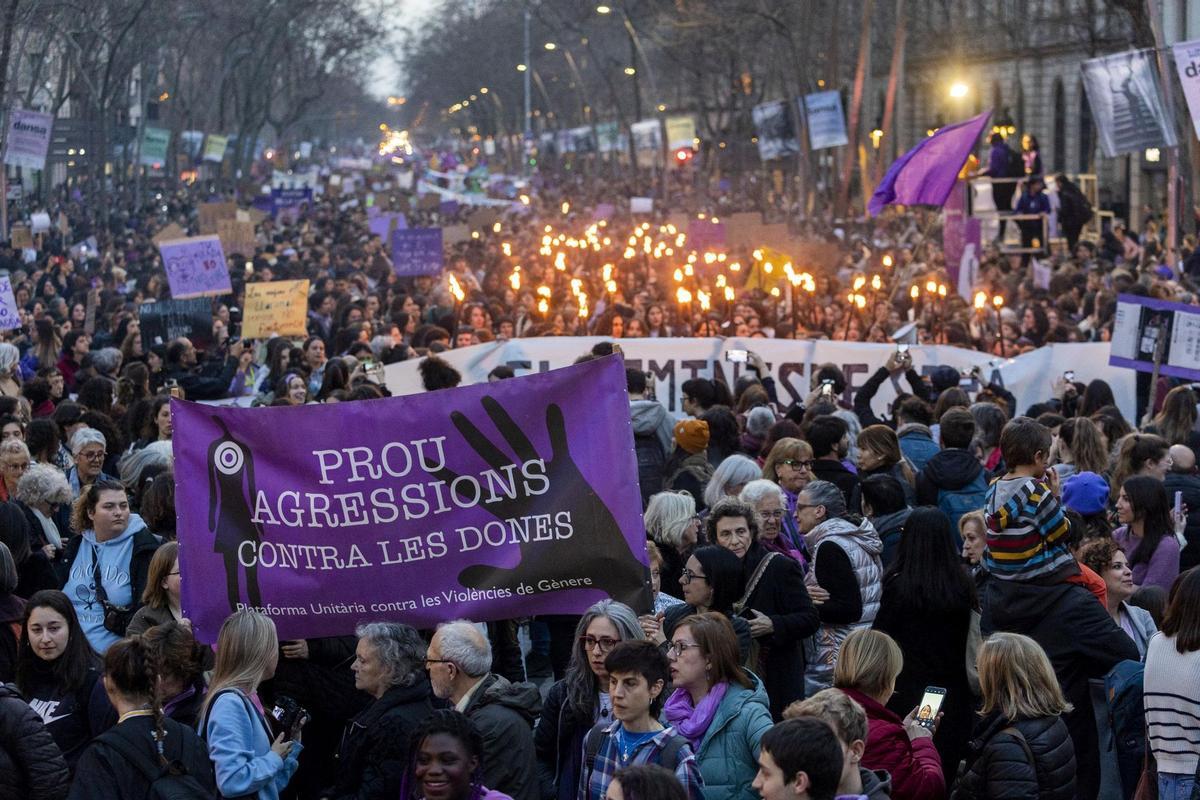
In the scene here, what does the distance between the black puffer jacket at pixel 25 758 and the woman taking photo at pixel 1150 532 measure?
4268mm

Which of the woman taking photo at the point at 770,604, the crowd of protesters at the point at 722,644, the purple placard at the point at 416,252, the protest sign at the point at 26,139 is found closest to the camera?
the crowd of protesters at the point at 722,644

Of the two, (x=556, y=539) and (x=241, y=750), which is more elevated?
(x=556, y=539)

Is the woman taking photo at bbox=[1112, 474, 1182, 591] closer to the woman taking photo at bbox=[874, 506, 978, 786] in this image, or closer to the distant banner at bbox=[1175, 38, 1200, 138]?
the woman taking photo at bbox=[874, 506, 978, 786]

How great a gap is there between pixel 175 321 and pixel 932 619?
11.9m

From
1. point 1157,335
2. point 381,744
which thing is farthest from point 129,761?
point 1157,335

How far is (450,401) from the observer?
6.58 m

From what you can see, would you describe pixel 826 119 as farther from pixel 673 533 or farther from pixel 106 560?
pixel 106 560

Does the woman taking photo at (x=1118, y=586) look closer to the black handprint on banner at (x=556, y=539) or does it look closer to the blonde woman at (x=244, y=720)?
the black handprint on banner at (x=556, y=539)

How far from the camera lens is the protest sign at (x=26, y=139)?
2848cm

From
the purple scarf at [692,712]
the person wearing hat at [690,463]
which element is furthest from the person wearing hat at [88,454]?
the purple scarf at [692,712]

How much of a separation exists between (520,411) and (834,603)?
149 cm

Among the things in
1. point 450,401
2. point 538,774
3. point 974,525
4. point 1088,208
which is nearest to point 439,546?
point 450,401

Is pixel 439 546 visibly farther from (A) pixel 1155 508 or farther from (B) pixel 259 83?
(B) pixel 259 83

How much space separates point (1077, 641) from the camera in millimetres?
6934
